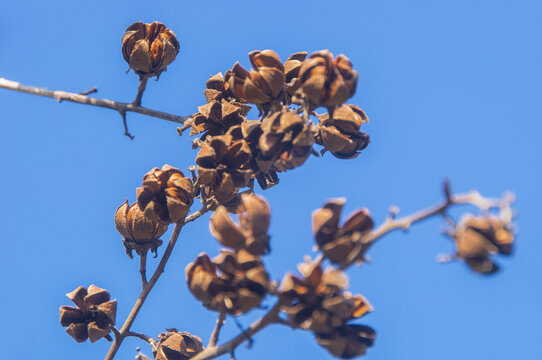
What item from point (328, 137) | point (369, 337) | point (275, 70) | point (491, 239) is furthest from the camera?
point (328, 137)

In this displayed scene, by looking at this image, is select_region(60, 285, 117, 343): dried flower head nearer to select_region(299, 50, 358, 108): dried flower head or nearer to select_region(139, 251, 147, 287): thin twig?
select_region(139, 251, 147, 287): thin twig

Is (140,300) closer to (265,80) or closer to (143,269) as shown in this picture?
(143,269)

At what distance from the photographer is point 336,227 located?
259cm

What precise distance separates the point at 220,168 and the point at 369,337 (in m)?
1.14

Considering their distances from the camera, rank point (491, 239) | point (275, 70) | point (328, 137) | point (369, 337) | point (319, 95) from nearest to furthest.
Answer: point (491, 239) → point (369, 337) → point (319, 95) → point (275, 70) → point (328, 137)

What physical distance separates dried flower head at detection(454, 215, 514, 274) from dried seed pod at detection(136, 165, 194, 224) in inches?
56.6

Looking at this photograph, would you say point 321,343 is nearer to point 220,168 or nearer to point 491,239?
point 491,239

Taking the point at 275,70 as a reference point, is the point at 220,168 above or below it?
below

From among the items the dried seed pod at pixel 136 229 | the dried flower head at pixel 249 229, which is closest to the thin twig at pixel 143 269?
the dried seed pod at pixel 136 229

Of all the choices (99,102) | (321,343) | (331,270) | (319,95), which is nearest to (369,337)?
(321,343)

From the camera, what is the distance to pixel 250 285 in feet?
8.27

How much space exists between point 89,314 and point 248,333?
128 centimetres

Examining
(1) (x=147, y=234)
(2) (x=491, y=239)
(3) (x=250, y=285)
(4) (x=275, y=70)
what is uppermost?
(4) (x=275, y=70)

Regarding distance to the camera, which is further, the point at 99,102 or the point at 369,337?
the point at 99,102
